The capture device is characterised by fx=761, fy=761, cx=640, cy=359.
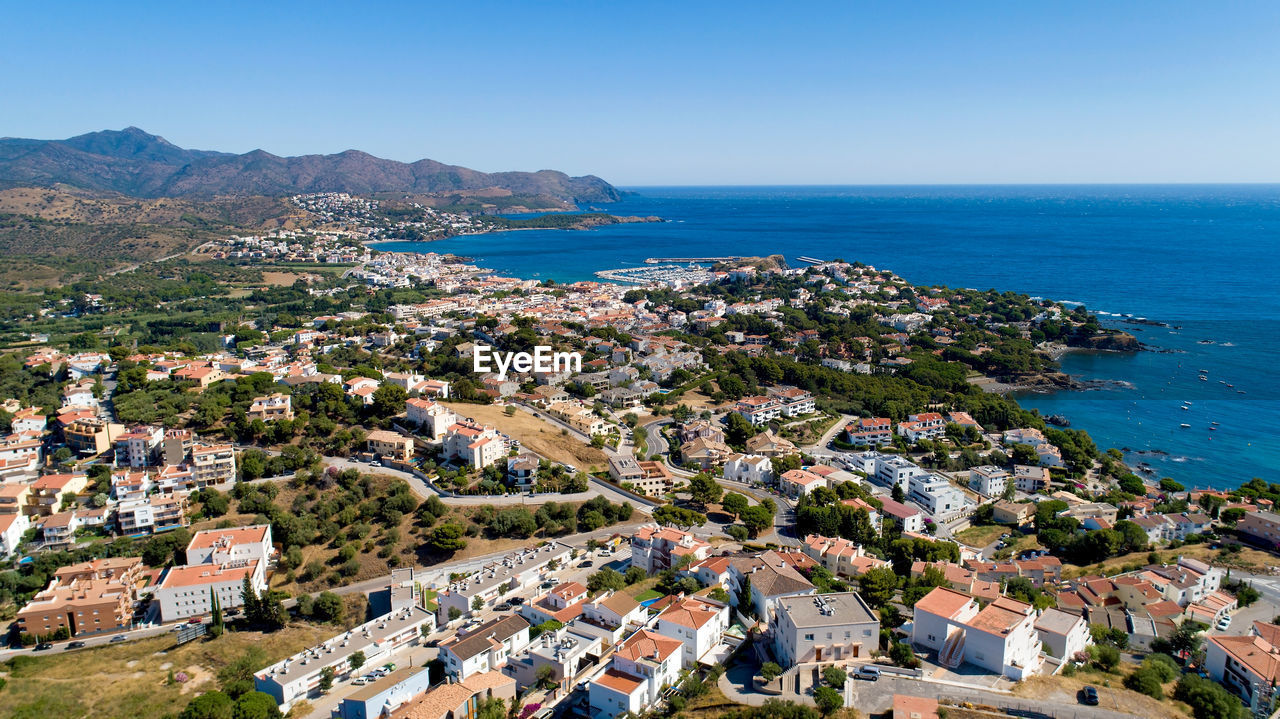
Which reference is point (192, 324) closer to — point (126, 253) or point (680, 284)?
point (126, 253)

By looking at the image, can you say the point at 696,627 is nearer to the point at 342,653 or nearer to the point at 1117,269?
the point at 342,653

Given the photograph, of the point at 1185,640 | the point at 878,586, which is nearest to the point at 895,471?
the point at 878,586

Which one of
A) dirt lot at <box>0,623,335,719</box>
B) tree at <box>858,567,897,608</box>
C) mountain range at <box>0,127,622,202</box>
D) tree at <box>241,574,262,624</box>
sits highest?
mountain range at <box>0,127,622,202</box>

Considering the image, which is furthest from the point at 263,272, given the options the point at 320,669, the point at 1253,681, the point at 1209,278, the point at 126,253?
the point at 1209,278

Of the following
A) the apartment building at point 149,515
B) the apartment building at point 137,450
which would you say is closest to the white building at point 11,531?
the apartment building at point 149,515

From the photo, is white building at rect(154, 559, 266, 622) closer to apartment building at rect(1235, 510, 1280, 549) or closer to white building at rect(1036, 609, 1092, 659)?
white building at rect(1036, 609, 1092, 659)

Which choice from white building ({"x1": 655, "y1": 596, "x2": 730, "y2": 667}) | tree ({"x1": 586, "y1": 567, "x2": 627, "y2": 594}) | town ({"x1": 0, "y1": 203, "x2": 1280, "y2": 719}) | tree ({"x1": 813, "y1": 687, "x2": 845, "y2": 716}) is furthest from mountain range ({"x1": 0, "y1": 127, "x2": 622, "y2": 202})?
tree ({"x1": 813, "y1": 687, "x2": 845, "y2": 716})
